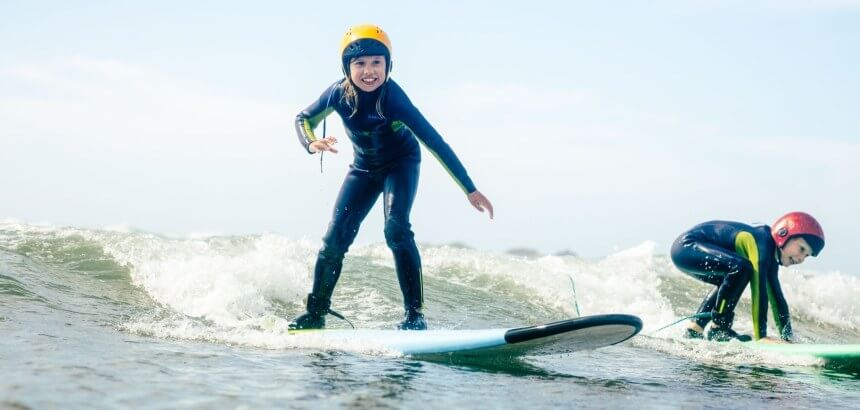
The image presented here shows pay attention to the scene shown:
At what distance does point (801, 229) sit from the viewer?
730cm

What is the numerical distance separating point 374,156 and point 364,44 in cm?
84

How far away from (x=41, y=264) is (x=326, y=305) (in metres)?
5.20

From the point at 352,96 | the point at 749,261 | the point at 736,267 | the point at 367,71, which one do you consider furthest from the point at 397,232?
the point at 749,261

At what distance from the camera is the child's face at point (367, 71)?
6156mm

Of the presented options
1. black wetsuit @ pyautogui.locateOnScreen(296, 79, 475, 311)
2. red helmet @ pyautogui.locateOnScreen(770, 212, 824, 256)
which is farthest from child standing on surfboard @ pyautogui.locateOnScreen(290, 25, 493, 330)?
red helmet @ pyautogui.locateOnScreen(770, 212, 824, 256)

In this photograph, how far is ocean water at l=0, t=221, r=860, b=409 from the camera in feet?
14.3

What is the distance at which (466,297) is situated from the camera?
38.1ft

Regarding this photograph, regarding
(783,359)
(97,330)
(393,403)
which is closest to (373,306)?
(97,330)

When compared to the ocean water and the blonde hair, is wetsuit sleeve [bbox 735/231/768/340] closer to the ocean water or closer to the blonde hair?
the ocean water

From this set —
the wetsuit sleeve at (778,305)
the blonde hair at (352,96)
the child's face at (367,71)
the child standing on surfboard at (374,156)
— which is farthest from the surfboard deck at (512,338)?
the wetsuit sleeve at (778,305)

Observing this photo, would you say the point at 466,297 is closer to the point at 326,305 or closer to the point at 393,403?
the point at 326,305

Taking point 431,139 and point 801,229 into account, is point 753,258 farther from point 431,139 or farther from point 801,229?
point 431,139

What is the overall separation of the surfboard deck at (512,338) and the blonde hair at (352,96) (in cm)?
164

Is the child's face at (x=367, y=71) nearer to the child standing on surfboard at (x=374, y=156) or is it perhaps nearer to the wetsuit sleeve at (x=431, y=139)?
the child standing on surfboard at (x=374, y=156)
